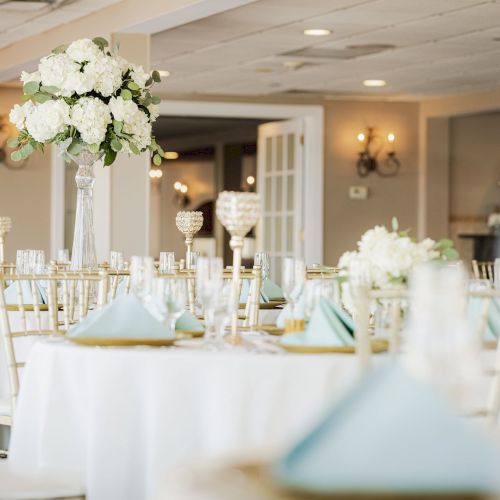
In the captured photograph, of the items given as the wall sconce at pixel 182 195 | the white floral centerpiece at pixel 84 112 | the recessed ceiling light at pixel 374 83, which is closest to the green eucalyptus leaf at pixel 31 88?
the white floral centerpiece at pixel 84 112

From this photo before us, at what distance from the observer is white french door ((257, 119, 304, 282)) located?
1235 cm

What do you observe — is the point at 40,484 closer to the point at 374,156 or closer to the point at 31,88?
the point at 31,88

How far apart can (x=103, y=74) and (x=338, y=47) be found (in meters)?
4.48

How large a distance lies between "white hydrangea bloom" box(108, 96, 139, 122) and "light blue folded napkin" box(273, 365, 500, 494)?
141 inches

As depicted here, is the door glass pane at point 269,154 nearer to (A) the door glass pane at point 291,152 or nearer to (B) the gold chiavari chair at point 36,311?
(A) the door glass pane at point 291,152

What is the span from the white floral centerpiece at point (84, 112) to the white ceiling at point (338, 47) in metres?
2.62

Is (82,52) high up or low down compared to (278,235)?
up

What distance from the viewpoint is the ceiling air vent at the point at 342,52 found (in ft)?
30.2

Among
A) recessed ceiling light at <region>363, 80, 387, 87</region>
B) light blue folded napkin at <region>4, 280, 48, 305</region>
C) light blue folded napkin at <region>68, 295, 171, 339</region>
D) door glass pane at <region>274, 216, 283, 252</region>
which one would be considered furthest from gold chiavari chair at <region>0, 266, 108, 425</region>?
door glass pane at <region>274, 216, 283, 252</region>

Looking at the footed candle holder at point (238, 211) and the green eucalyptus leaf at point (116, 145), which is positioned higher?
the green eucalyptus leaf at point (116, 145)

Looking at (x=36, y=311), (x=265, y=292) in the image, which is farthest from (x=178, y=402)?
(x=265, y=292)

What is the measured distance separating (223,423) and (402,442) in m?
1.21

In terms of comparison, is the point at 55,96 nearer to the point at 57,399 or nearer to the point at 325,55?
the point at 57,399

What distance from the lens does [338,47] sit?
30.3ft
